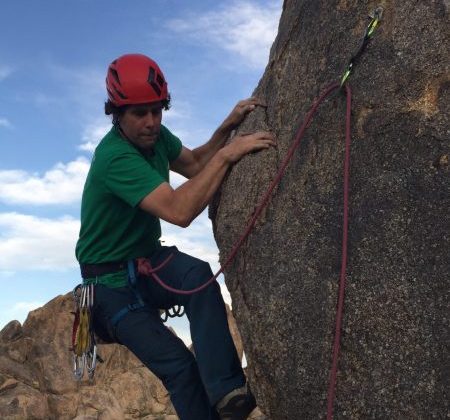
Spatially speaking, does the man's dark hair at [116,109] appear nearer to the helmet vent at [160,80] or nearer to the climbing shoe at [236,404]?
the helmet vent at [160,80]

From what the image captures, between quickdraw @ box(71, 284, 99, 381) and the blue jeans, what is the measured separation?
13 centimetres

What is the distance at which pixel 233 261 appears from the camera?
611cm

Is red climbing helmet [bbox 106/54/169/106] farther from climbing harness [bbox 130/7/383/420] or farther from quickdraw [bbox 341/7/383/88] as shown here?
quickdraw [bbox 341/7/383/88]

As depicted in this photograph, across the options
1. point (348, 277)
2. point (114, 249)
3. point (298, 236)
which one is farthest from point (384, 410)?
point (114, 249)

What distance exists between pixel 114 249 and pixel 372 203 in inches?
114

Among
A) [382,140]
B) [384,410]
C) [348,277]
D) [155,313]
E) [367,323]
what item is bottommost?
[384,410]

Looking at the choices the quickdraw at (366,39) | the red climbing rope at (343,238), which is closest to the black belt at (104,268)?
Result: the red climbing rope at (343,238)

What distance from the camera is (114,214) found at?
673cm

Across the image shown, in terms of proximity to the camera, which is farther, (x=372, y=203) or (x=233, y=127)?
(x=233, y=127)

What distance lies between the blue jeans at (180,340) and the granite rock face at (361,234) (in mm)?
273

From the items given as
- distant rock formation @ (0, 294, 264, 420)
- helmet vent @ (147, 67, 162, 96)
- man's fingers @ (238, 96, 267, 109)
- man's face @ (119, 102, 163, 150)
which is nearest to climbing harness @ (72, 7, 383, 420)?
man's fingers @ (238, 96, 267, 109)

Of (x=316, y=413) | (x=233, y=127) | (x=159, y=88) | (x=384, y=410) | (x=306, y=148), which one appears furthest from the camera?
(x=233, y=127)

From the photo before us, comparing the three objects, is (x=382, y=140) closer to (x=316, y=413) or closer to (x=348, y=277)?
(x=348, y=277)

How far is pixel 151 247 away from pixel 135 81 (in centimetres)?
176
